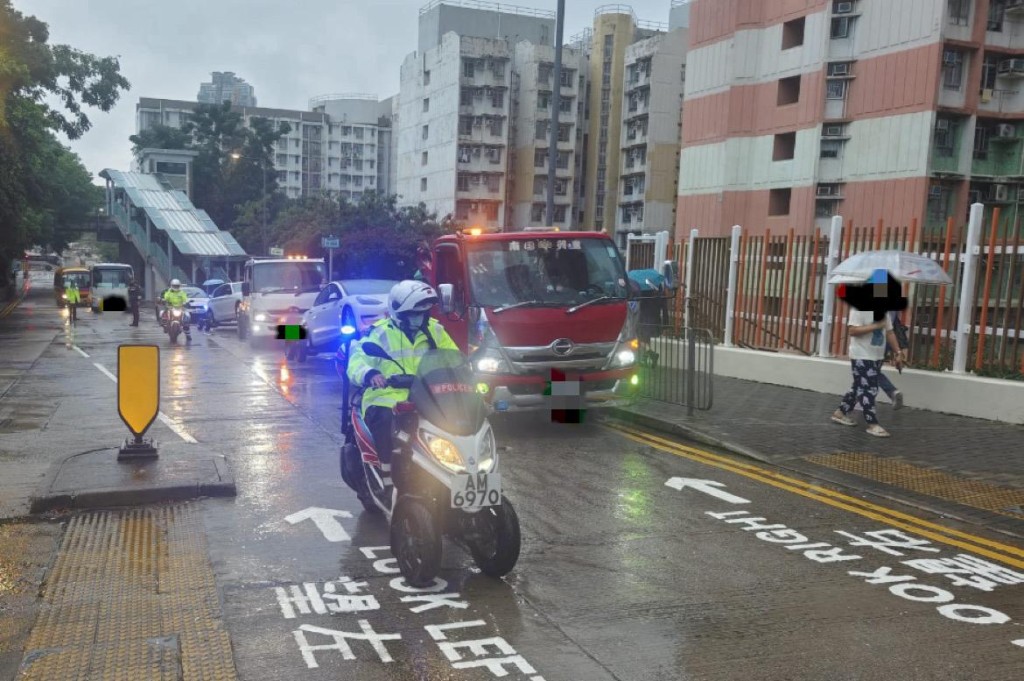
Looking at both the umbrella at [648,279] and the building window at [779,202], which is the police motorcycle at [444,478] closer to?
the umbrella at [648,279]

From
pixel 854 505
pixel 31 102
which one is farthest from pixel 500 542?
pixel 31 102

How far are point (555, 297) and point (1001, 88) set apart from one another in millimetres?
36652

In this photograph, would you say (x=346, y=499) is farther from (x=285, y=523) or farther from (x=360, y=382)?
→ (x=360, y=382)

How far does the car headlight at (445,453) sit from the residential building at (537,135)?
6945 centimetres

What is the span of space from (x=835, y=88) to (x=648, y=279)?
28918 millimetres

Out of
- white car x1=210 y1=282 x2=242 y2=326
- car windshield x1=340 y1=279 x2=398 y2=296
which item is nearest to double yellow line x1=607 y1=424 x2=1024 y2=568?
car windshield x1=340 y1=279 x2=398 y2=296

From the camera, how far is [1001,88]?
129 feet

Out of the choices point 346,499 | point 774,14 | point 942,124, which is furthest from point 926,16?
point 346,499

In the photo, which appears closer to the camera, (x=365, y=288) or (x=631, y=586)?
(x=631, y=586)

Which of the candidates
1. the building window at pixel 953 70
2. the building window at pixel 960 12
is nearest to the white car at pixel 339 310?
the building window at pixel 953 70

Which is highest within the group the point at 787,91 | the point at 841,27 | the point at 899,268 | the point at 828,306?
the point at 841,27

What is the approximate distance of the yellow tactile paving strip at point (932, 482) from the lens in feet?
25.0

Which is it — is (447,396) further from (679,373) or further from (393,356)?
(679,373)

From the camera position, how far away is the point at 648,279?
15.9 meters
